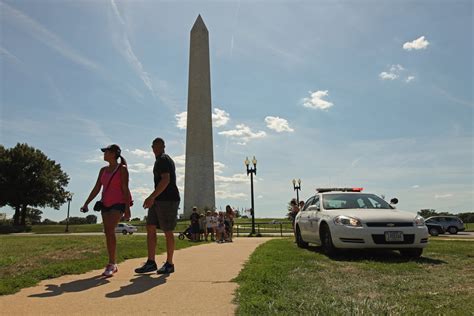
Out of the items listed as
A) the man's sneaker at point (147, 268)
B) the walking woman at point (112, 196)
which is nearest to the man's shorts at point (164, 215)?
the walking woman at point (112, 196)

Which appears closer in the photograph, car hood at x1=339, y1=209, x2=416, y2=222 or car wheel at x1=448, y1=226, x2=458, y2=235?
car hood at x1=339, y1=209, x2=416, y2=222

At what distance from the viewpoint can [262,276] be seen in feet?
15.0

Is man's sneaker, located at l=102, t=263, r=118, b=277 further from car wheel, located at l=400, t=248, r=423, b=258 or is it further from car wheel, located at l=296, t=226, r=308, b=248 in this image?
car wheel, located at l=296, t=226, r=308, b=248

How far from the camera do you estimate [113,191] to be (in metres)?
5.37

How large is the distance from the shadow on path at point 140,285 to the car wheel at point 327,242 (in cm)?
359

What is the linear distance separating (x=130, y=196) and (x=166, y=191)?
518mm

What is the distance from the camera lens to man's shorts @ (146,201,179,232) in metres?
5.32

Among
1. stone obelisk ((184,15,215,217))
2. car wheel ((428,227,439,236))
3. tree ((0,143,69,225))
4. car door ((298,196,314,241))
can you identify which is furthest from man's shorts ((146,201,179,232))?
tree ((0,143,69,225))

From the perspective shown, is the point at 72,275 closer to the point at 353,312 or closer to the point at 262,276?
the point at 262,276

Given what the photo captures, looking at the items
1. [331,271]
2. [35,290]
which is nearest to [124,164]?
[35,290]

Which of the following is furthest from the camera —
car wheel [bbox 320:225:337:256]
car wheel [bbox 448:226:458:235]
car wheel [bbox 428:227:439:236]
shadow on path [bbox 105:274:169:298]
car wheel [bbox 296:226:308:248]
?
car wheel [bbox 448:226:458:235]

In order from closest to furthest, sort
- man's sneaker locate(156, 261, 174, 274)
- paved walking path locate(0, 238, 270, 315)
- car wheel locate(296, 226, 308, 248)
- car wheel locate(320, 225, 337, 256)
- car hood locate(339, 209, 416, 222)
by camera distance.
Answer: paved walking path locate(0, 238, 270, 315) → man's sneaker locate(156, 261, 174, 274) → car hood locate(339, 209, 416, 222) → car wheel locate(320, 225, 337, 256) → car wheel locate(296, 226, 308, 248)

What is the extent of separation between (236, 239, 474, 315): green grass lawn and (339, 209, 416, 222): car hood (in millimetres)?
1110

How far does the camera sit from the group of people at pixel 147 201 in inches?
208
